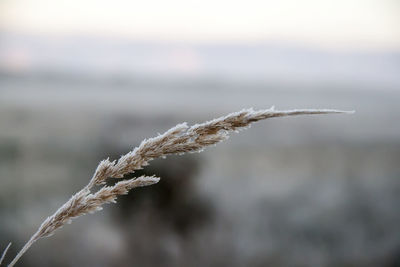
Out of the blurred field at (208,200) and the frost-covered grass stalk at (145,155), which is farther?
the blurred field at (208,200)

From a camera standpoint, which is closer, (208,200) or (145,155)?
(145,155)

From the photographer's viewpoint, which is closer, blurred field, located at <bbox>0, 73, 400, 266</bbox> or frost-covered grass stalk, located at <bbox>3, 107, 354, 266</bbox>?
frost-covered grass stalk, located at <bbox>3, 107, 354, 266</bbox>

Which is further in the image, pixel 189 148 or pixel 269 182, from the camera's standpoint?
pixel 269 182

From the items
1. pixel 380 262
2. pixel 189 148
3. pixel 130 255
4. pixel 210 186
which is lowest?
pixel 380 262

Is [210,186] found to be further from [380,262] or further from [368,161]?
[368,161]

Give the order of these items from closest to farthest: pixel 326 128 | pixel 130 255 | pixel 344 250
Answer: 1. pixel 130 255
2. pixel 344 250
3. pixel 326 128

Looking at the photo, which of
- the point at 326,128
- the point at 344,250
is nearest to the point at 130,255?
the point at 344,250

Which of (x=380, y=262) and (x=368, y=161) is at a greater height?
(x=368, y=161)

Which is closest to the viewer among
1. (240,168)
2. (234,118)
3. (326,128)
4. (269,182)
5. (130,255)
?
(234,118)
